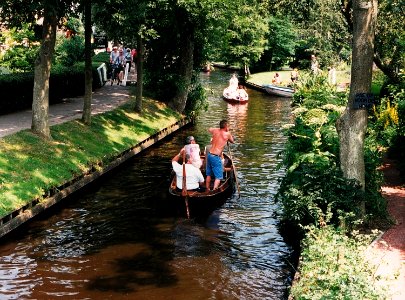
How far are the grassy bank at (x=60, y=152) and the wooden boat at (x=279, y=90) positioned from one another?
19396 mm

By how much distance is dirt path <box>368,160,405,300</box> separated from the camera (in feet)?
29.1

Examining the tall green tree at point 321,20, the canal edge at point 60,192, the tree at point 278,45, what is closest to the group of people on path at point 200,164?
the canal edge at point 60,192

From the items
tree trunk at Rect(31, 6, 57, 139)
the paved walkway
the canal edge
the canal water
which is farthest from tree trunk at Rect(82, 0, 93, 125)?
the canal water

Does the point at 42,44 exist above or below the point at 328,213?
above

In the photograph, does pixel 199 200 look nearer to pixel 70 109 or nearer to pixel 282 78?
pixel 70 109

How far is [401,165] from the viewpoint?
621 inches

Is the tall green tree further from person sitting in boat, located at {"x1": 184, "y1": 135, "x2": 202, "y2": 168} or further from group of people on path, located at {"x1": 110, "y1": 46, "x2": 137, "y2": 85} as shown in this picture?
group of people on path, located at {"x1": 110, "y1": 46, "x2": 137, "y2": 85}

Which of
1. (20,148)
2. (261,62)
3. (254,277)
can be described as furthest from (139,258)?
(261,62)

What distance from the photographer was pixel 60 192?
15.8 meters

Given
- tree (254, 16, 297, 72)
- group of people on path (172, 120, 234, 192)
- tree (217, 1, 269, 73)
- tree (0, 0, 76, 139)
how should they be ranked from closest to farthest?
group of people on path (172, 120, 234, 192) < tree (0, 0, 76, 139) < tree (217, 1, 269, 73) < tree (254, 16, 297, 72)

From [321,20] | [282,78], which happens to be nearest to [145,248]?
[321,20]

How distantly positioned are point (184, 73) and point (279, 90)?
1543 centimetres

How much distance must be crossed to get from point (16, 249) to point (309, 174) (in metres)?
6.86

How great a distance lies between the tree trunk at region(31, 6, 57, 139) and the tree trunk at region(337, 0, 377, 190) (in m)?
9.47
